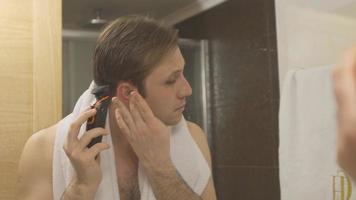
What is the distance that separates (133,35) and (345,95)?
689 mm

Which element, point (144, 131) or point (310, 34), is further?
point (310, 34)

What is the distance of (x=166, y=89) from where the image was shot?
867 mm

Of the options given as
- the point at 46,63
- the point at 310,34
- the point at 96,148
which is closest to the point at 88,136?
the point at 96,148

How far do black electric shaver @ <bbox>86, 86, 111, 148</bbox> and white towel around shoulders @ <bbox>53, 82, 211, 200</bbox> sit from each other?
4 centimetres

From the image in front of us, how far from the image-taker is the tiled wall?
1.21 metres

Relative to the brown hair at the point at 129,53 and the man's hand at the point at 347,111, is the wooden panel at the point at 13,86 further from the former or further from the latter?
the man's hand at the point at 347,111

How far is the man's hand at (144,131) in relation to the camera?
0.83 meters

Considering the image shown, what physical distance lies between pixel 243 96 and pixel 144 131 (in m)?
0.56

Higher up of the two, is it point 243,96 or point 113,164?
point 243,96

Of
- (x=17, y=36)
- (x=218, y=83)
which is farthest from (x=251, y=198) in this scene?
(x=17, y=36)

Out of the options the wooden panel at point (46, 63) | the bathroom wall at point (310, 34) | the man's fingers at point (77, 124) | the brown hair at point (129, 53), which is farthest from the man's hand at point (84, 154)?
the bathroom wall at point (310, 34)

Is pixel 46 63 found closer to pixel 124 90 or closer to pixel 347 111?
pixel 124 90

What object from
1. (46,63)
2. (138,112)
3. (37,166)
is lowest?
(37,166)

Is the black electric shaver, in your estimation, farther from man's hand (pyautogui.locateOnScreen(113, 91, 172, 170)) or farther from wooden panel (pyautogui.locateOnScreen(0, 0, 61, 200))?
wooden panel (pyautogui.locateOnScreen(0, 0, 61, 200))
